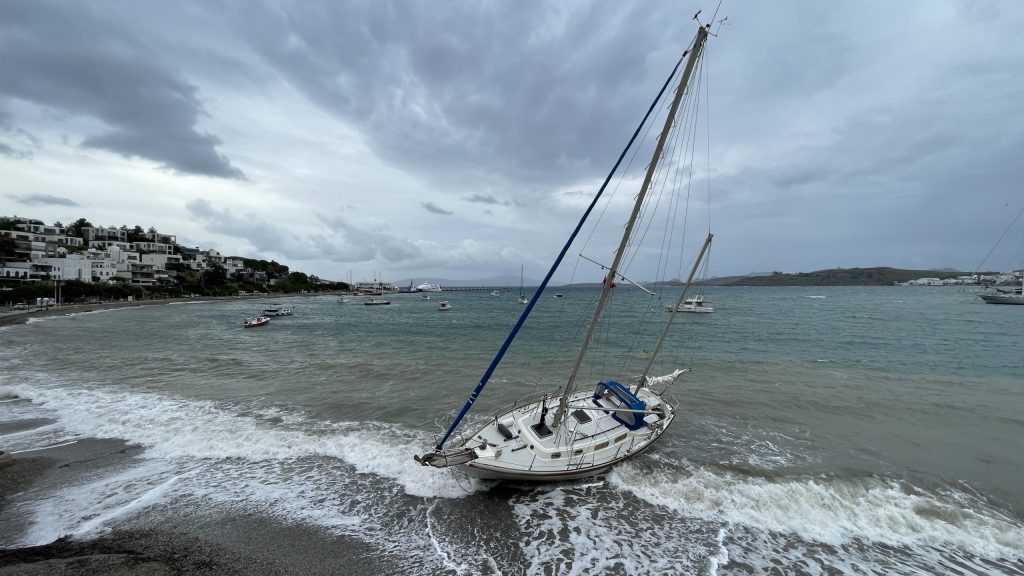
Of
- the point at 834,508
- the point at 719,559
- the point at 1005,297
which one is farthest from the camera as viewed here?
the point at 1005,297

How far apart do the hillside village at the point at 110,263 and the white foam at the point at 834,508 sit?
383 ft

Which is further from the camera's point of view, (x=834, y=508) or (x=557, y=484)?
(x=557, y=484)

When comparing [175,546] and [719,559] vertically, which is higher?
[175,546]

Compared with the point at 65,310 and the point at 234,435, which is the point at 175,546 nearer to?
the point at 234,435

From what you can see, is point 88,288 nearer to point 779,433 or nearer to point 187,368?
point 187,368

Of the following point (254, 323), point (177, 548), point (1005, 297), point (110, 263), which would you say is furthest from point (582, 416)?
point (110, 263)

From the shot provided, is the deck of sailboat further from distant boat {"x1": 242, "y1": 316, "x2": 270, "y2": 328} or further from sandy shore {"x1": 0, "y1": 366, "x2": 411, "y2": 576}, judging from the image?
distant boat {"x1": 242, "y1": 316, "x2": 270, "y2": 328}

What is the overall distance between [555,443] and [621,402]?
13.4ft

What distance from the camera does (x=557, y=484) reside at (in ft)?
42.5

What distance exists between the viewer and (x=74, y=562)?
8.61 metres

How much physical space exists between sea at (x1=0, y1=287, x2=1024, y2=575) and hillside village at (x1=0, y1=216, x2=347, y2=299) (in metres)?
83.0

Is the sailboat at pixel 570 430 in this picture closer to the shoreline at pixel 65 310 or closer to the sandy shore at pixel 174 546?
the sandy shore at pixel 174 546

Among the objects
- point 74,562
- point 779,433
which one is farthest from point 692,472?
point 74,562

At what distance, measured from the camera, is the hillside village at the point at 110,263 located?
84.8 metres
